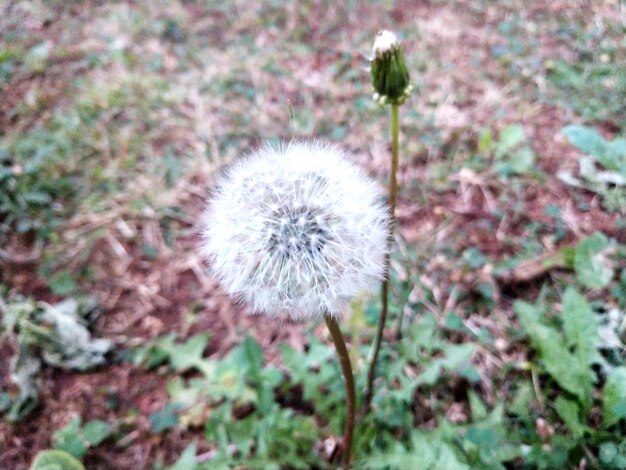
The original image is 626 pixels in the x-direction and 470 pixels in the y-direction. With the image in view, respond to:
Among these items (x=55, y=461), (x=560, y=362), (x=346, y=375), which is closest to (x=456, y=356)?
(x=560, y=362)

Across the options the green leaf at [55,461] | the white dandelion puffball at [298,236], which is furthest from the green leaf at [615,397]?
the green leaf at [55,461]

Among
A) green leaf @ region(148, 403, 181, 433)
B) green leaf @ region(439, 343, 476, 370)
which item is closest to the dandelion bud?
green leaf @ region(439, 343, 476, 370)

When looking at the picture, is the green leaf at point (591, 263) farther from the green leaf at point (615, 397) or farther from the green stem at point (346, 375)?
the green stem at point (346, 375)

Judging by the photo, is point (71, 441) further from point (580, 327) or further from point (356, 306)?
point (580, 327)

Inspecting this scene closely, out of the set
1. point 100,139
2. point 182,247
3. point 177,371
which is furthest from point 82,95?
point 177,371

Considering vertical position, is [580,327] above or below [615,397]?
above

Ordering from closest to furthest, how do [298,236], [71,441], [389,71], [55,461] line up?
[298,236] < [389,71] < [55,461] < [71,441]

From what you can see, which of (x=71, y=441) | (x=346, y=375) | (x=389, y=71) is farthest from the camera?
(x=71, y=441)
